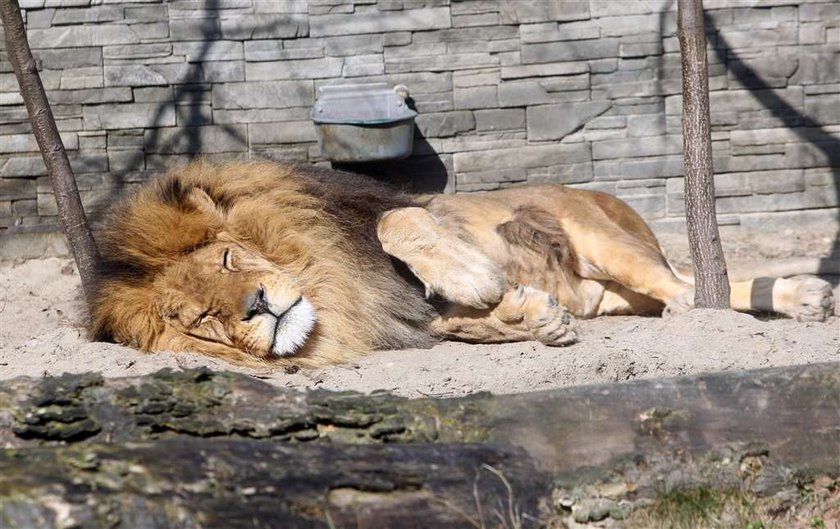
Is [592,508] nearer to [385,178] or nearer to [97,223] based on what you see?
[97,223]

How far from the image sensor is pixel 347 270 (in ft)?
14.6

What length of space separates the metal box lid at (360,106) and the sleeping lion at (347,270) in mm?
858

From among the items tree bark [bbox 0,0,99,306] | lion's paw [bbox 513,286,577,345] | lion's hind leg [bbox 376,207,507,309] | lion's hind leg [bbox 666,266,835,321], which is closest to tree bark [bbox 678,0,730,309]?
lion's hind leg [bbox 666,266,835,321]

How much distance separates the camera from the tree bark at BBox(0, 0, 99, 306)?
4.70 metres

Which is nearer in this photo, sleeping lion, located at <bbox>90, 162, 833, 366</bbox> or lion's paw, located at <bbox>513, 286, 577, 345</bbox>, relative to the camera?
sleeping lion, located at <bbox>90, 162, 833, 366</bbox>

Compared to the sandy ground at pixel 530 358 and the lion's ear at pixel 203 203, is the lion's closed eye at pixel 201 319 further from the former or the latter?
the lion's ear at pixel 203 203

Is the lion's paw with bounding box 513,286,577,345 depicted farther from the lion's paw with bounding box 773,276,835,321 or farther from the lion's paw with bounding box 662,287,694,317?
the lion's paw with bounding box 773,276,835,321

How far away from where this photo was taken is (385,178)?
6.10 meters

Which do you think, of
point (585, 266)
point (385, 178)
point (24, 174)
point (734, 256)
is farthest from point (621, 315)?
point (24, 174)

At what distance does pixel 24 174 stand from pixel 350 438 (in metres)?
4.04

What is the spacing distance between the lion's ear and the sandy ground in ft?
2.08

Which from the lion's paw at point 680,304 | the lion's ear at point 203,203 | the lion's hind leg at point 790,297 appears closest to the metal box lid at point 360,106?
the lion's ear at point 203,203

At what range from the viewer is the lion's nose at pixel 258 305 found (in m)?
3.96

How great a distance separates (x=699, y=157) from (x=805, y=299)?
832mm
